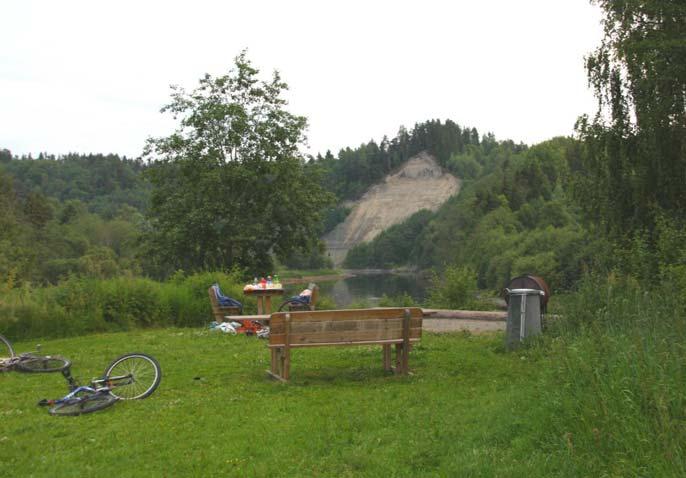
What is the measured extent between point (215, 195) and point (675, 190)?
601 inches

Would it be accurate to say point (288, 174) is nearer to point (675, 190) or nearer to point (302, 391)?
point (675, 190)

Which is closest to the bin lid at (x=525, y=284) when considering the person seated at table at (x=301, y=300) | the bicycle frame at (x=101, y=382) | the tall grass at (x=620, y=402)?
the tall grass at (x=620, y=402)

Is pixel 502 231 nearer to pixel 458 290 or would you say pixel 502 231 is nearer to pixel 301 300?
pixel 458 290

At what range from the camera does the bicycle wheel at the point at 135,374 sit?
7641 mm

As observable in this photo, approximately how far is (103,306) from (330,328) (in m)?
8.83

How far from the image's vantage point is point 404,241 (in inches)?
5344

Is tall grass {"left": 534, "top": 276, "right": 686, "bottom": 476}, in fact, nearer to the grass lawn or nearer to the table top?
the grass lawn

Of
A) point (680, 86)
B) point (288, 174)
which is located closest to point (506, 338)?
point (680, 86)

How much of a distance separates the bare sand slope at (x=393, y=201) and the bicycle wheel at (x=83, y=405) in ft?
448

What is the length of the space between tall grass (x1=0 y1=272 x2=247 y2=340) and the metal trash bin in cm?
828

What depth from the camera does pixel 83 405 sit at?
7090 millimetres

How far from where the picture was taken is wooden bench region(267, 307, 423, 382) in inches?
330

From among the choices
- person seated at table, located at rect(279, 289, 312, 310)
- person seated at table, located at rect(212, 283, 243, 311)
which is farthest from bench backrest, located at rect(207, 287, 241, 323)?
person seated at table, located at rect(279, 289, 312, 310)

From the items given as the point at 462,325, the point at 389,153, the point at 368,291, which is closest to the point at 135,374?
the point at 462,325
